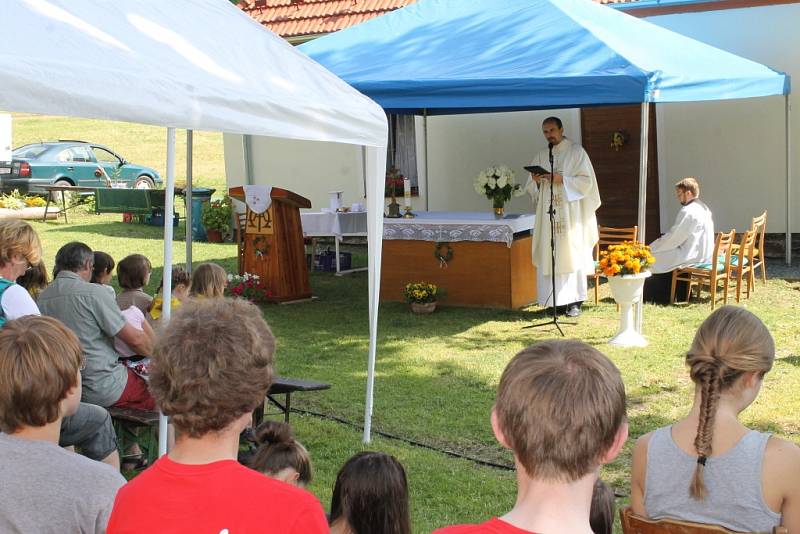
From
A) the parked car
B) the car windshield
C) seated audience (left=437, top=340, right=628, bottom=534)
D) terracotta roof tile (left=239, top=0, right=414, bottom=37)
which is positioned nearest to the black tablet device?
terracotta roof tile (left=239, top=0, right=414, bottom=37)

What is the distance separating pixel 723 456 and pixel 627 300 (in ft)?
19.5

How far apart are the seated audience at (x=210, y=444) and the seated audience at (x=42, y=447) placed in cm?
68

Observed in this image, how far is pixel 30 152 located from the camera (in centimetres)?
2377

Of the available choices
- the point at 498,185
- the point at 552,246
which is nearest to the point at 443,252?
the point at 498,185

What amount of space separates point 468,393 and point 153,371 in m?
5.36

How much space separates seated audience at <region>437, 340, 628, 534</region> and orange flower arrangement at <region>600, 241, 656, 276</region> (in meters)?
6.99

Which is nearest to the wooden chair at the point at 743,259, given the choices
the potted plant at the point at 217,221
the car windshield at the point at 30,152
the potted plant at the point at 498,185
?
the potted plant at the point at 498,185

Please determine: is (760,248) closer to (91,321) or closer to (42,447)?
(91,321)

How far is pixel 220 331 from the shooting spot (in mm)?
2094

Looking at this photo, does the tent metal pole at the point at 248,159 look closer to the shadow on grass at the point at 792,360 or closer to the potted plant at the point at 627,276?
the potted plant at the point at 627,276

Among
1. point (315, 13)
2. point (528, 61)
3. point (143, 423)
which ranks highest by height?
point (315, 13)

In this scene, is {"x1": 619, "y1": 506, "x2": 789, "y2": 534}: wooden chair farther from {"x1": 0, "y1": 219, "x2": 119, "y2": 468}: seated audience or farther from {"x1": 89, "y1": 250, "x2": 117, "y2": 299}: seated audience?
{"x1": 89, "y1": 250, "x2": 117, "y2": 299}: seated audience

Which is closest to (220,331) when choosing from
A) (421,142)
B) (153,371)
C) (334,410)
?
(153,371)

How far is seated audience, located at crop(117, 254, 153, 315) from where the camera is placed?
5969 millimetres
